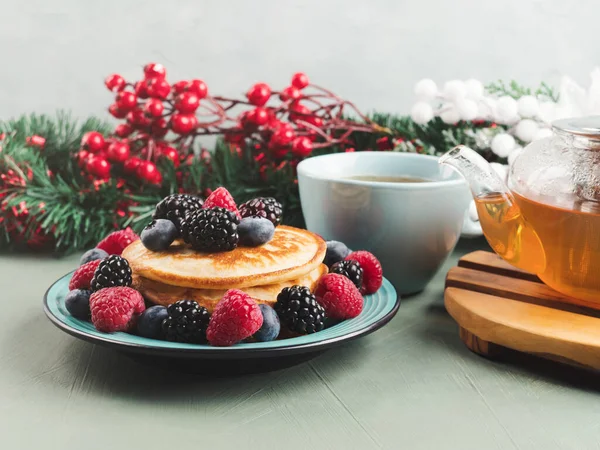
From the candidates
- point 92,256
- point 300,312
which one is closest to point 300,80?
point 92,256

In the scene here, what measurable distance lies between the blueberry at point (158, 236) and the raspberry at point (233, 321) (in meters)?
0.19

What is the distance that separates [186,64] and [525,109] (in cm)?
100

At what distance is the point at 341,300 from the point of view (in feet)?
3.27

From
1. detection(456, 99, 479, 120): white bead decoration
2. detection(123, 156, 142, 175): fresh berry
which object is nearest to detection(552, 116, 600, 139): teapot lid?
detection(456, 99, 479, 120): white bead decoration

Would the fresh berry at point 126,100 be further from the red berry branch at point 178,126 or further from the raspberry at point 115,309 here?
the raspberry at point 115,309

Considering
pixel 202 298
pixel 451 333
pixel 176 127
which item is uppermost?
pixel 176 127

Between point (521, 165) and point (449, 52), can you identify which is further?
point (449, 52)

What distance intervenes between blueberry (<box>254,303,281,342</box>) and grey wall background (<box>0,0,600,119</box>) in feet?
4.16

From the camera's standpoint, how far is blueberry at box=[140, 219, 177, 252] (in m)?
1.04

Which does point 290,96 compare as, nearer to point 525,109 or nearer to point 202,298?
point 525,109

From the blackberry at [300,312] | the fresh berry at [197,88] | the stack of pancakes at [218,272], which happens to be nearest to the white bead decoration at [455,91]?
the fresh berry at [197,88]

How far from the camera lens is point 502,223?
1101 mm

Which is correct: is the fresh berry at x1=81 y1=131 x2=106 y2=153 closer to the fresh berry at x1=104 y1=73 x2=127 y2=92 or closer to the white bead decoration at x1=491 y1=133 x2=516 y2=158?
the fresh berry at x1=104 y1=73 x2=127 y2=92

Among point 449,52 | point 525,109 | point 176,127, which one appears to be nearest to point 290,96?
point 176,127
